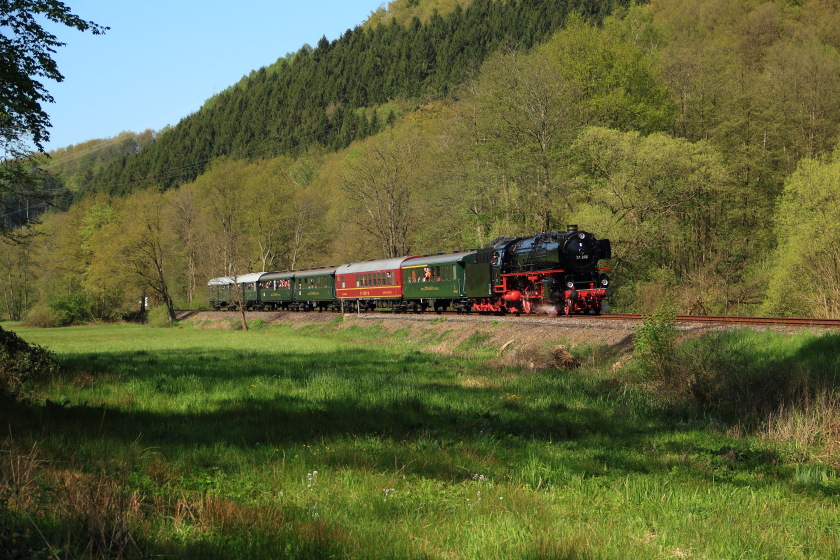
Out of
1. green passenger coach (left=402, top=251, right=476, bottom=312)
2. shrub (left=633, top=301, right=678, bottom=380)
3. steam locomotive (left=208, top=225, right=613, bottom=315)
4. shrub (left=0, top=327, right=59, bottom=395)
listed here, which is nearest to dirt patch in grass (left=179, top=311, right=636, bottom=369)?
steam locomotive (left=208, top=225, right=613, bottom=315)

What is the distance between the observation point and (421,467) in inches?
335

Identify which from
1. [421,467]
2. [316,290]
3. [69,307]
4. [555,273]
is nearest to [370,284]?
[316,290]

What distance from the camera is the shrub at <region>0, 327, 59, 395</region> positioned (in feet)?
43.2

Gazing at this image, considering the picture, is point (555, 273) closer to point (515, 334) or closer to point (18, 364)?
point (515, 334)

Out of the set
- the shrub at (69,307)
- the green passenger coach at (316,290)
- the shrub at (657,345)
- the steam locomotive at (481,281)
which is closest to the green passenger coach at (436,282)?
the steam locomotive at (481,281)

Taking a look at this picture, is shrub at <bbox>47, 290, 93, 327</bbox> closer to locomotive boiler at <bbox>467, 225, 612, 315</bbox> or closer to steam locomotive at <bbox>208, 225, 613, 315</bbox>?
steam locomotive at <bbox>208, 225, 613, 315</bbox>

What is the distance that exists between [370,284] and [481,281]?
1396 centimetres

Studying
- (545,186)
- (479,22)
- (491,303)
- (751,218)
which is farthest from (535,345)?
(479,22)

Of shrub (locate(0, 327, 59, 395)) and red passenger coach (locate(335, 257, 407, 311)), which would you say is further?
red passenger coach (locate(335, 257, 407, 311))

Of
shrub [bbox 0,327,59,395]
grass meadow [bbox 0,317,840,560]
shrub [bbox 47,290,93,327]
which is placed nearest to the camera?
grass meadow [bbox 0,317,840,560]

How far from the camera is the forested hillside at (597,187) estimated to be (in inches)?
1409

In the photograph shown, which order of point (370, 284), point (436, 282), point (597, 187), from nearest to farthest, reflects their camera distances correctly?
point (597, 187)
point (436, 282)
point (370, 284)

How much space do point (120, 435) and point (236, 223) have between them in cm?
6444

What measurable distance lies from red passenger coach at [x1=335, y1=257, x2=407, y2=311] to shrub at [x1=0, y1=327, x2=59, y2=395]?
93.3 ft
